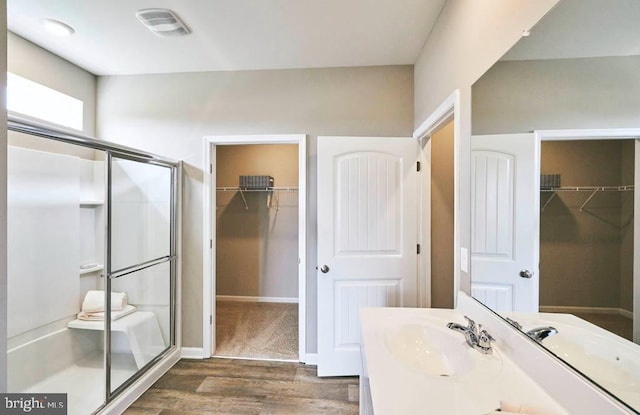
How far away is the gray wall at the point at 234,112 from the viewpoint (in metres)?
2.48

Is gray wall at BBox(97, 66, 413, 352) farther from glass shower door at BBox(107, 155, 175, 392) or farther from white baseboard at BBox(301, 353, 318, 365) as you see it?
glass shower door at BBox(107, 155, 175, 392)

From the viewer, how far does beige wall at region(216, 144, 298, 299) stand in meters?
4.14

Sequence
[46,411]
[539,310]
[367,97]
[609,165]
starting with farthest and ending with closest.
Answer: [367,97] < [46,411] < [539,310] < [609,165]

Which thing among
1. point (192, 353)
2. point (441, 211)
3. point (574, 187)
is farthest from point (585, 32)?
point (192, 353)

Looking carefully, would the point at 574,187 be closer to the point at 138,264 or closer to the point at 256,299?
the point at 138,264

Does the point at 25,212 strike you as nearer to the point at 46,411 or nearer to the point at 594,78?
the point at 46,411

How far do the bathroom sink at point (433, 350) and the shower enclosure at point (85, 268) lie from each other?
79.2 inches

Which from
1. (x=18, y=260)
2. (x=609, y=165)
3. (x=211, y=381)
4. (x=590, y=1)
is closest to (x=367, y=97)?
(x=590, y=1)

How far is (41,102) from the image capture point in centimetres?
231

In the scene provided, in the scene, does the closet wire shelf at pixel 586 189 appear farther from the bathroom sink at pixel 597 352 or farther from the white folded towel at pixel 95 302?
the white folded towel at pixel 95 302

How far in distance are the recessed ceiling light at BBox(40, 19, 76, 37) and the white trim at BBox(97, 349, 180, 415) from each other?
2.66 m

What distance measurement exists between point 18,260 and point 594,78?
3.16 metres

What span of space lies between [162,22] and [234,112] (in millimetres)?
850

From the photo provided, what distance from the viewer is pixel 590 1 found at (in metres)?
0.76
